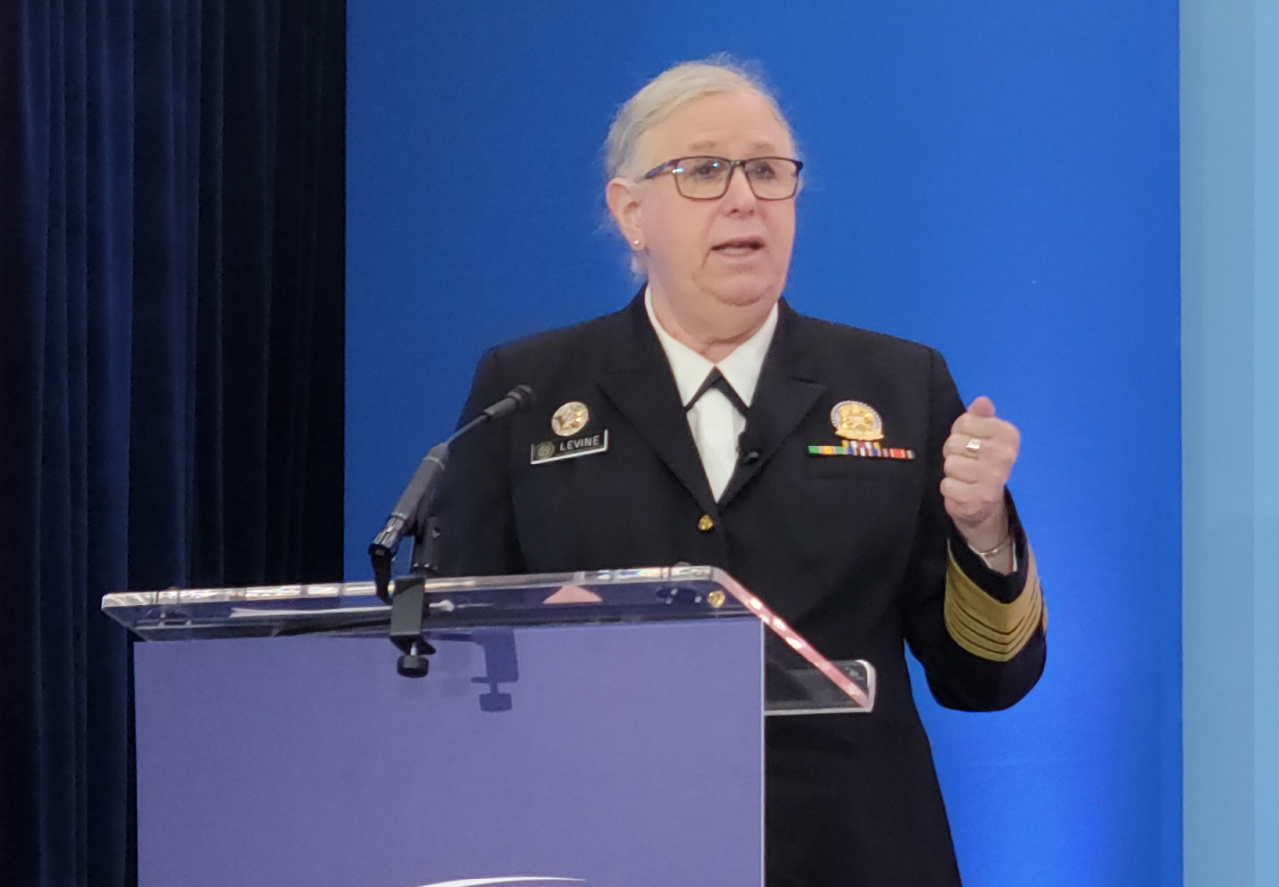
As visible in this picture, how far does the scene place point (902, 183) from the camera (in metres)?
2.54

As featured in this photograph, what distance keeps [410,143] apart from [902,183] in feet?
3.17

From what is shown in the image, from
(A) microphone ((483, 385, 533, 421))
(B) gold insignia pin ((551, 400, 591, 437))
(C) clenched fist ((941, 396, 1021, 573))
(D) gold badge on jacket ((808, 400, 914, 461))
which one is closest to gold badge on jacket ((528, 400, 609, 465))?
(B) gold insignia pin ((551, 400, 591, 437))

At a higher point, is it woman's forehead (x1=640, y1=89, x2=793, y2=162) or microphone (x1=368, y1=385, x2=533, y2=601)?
woman's forehead (x1=640, y1=89, x2=793, y2=162)

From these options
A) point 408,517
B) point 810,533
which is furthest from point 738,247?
point 408,517

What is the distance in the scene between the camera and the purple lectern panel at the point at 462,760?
3.49 ft

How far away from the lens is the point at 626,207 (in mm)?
2117

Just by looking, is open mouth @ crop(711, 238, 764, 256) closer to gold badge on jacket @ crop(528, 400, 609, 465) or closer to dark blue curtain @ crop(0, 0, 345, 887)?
gold badge on jacket @ crop(528, 400, 609, 465)

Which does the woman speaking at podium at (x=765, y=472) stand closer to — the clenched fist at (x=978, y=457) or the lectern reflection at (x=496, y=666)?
the clenched fist at (x=978, y=457)

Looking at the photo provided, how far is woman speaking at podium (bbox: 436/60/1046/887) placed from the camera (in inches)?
68.1

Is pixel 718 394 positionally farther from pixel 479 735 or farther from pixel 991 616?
pixel 479 735

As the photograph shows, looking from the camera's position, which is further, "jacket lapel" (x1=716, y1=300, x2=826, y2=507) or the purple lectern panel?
"jacket lapel" (x1=716, y1=300, x2=826, y2=507)

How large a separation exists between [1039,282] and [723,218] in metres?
0.74

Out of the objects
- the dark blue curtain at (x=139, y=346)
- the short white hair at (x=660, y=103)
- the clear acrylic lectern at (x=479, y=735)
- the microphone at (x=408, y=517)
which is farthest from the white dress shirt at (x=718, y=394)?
the dark blue curtain at (x=139, y=346)

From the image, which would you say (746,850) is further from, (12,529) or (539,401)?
(12,529)
